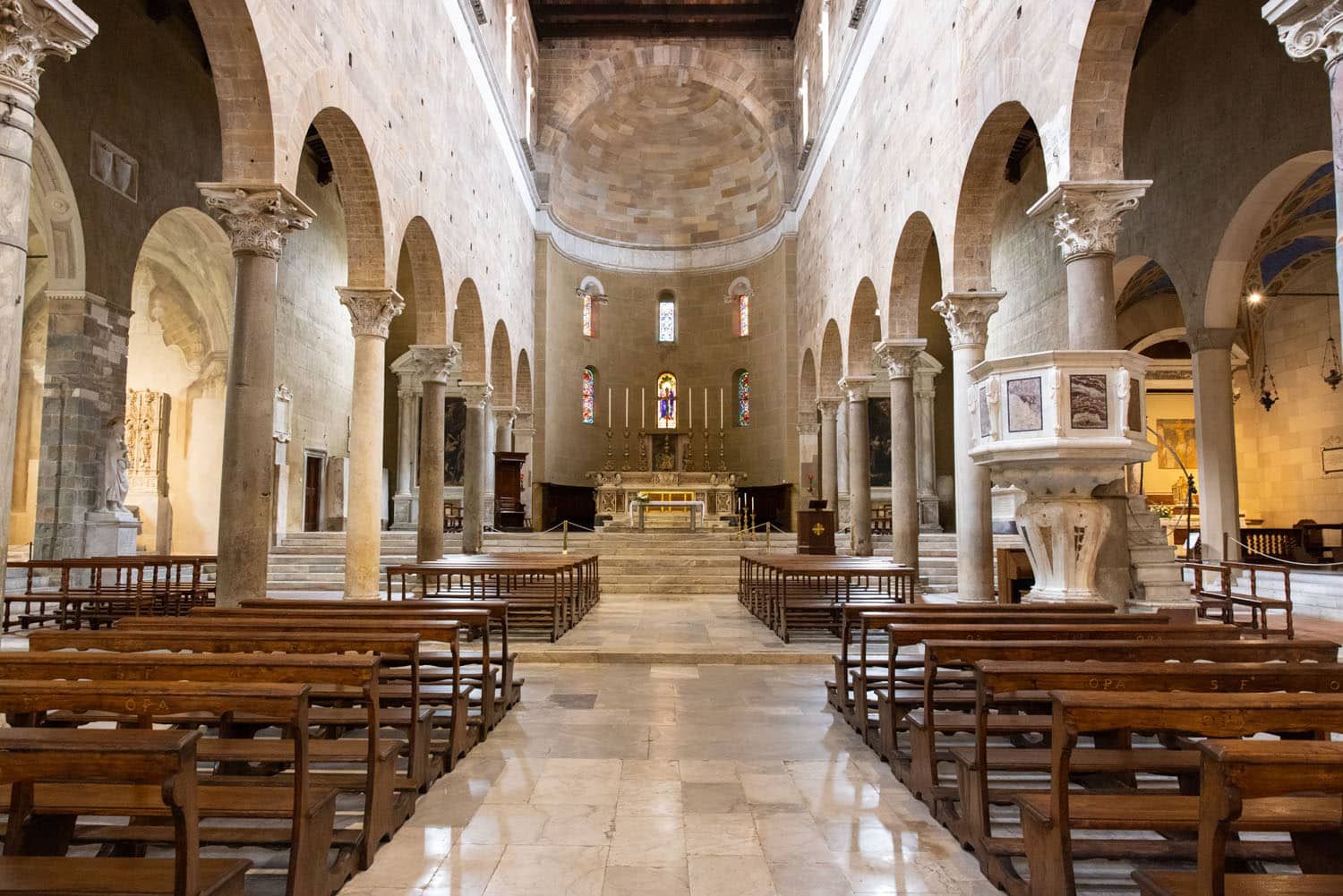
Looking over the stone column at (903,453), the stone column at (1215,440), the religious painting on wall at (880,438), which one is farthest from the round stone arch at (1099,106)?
the religious painting on wall at (880,438)

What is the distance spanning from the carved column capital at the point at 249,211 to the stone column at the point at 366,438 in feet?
9.40

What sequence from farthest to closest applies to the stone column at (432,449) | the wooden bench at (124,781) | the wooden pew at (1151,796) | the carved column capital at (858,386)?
1. the carved column capital at (858,386)
2. the stone column at (432,449)
3. the wooden pew at (1151,796)
4. the wooden bench at (124,781)

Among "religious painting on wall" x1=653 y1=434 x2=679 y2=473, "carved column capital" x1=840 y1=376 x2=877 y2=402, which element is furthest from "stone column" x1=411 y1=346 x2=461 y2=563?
"religious painting on wall" x1=653 y1=434 x2=679 y2=473

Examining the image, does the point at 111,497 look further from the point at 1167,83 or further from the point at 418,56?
the point at 1167,83

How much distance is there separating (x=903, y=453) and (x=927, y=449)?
32.6 ft

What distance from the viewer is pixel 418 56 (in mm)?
13461

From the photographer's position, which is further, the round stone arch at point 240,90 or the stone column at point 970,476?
the stone column at point 970,476

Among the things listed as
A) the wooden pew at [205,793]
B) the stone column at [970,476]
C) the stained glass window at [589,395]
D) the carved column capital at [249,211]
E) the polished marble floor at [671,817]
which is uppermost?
the stained glass window at [589,395]

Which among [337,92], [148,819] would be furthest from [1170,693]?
[337,92]

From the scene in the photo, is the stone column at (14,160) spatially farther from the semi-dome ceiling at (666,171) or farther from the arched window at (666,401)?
the arched window at (666,401)

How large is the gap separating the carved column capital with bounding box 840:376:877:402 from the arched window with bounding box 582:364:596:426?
39.6 ft

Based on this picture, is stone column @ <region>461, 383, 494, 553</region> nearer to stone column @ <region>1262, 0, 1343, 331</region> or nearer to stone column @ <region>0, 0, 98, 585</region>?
stone column @ <region>0, 0, 98, 585</region>

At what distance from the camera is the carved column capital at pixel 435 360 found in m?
14.8

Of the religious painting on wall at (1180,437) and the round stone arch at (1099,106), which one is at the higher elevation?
the round stone arch at (1099,106)
